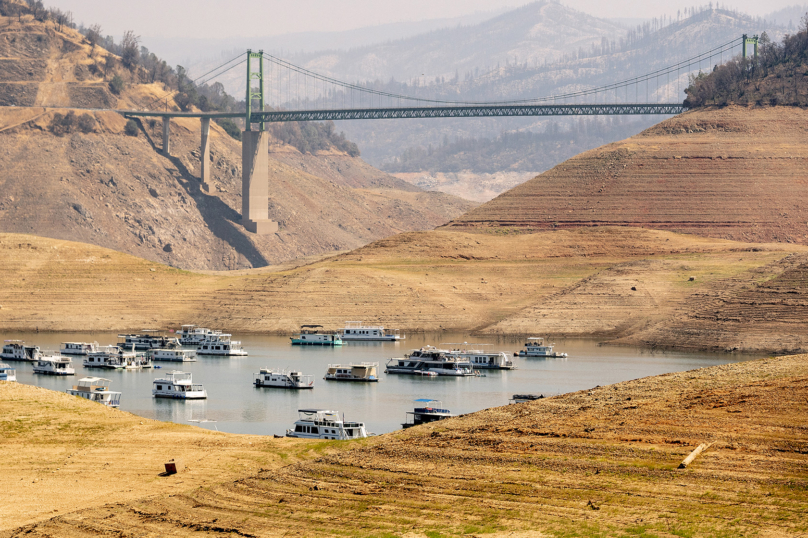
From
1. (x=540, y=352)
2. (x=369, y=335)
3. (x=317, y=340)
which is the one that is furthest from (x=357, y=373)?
(x=369, y=335)

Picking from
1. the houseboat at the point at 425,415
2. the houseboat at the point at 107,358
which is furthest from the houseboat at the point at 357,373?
the houseboat at the point at 425,415

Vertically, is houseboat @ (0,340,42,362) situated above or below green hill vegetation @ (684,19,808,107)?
below

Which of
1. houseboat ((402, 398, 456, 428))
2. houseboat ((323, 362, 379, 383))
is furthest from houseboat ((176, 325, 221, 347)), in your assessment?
houseboat ((402, 398, 456, 428))

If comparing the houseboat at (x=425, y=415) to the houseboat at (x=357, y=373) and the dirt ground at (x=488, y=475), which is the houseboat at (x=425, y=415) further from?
the houseboat at (x=357, y=373)

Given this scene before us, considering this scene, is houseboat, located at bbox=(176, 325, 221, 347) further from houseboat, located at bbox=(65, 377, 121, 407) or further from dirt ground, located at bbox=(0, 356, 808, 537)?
dirt ground, located at bbox=(0, 356, 808, 537)

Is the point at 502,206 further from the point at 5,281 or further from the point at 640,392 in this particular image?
the point at 640,392

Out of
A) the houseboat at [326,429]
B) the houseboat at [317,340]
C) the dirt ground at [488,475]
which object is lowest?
the houseboat at [317,340]
